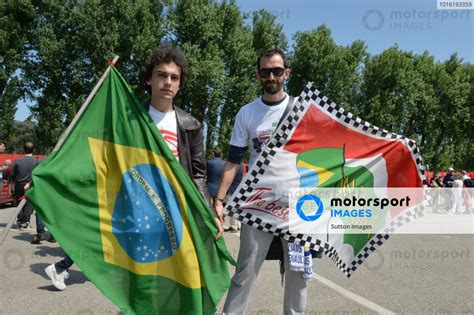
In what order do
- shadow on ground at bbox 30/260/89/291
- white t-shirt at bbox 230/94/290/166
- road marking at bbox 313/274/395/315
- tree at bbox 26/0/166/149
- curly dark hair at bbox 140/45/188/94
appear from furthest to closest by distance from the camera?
1. tree at bbox 26/0/166/149
2. shadow on ground at bbox 30/260/89/291
3. road marking at bbox 313/274/395/315
4. white t-shirt at bbox 230/94/290/166
5. curly dark hair at bbox 140/45/188/94

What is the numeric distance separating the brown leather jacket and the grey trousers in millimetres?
451

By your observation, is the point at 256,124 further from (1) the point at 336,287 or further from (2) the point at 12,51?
(2) the point at 12,51

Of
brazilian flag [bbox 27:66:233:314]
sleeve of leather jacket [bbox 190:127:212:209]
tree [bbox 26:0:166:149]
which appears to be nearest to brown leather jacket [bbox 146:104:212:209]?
sleeve of leather jacket [bbox 190:127:212:209]

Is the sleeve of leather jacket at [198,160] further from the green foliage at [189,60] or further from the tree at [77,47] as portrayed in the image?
the tree at [77,47]

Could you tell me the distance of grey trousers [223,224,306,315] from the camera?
3180mm

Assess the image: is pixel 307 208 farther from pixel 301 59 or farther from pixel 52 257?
pixel 301 59

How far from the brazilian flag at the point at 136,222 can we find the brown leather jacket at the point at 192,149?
0.53 ft

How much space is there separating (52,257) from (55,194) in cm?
413

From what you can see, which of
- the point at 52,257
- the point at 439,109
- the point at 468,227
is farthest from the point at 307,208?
the point at 439,109

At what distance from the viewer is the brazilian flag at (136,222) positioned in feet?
10.3

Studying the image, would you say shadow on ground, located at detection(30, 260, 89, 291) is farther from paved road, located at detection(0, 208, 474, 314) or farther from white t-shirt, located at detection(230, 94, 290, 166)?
white t-shirt, located at detection(230, 94, 290, 166)

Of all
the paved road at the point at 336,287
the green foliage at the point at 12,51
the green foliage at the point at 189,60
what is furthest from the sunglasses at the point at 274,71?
the green foliage at the point at 12,51

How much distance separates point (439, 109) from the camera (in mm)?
40156

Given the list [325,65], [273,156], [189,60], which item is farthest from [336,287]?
[325,65]
